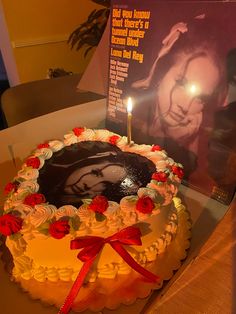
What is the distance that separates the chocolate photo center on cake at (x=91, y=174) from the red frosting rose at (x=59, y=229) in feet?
0.24

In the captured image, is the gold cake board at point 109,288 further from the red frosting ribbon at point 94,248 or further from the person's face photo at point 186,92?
the person's face photo at point 186,92

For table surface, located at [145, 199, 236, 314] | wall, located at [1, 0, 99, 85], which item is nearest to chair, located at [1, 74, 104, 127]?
table surface, located at [145, 199, 236, 314]

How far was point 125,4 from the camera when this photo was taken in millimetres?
1095

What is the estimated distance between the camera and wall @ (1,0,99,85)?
2.88m

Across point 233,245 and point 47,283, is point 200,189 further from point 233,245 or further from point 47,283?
point 47,283

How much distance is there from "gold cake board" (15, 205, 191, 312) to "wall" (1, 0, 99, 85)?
2646 millimetres

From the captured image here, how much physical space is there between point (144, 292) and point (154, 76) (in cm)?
68

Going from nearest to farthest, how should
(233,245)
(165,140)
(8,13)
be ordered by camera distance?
(233,245)
(165,140)
(8,13)

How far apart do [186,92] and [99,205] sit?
47cm

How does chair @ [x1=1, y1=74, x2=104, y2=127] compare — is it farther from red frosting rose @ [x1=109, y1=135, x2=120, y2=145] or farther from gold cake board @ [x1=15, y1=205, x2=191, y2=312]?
gold cake board @ [x1=15, y1=205, x2=191, y2=312]

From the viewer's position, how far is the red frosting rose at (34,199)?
79 centimetres

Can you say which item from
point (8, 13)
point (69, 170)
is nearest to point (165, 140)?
point (69, 170)

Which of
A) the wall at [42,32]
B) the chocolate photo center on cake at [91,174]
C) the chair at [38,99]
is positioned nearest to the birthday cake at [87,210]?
the chocolate photo center on cake at [91,174]

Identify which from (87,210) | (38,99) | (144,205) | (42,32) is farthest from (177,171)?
(42,32)
